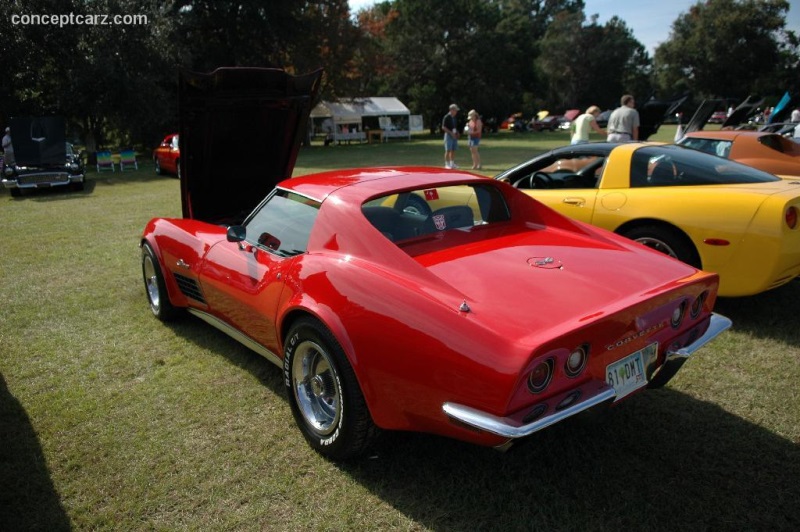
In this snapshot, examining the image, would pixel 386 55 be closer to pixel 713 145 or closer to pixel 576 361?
pixel 713 145

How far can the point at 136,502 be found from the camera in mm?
2590

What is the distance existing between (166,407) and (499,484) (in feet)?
6.67

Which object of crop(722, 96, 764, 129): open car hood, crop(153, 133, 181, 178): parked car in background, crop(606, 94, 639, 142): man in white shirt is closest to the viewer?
crop(606, 94, 639, 142): man in white shirt

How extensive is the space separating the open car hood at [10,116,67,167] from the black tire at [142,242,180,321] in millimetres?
11540

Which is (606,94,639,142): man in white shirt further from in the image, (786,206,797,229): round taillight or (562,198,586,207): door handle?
(786,206,797,229): round taillight

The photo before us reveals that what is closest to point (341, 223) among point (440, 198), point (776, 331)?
point (440, 198)

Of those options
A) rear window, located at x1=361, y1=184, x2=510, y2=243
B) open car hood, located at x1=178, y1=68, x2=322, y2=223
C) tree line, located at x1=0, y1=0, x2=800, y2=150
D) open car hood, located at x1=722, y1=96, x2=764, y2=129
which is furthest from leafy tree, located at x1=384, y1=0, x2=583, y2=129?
rear window, located at x1=361, y1=184, x2=510, y2=243

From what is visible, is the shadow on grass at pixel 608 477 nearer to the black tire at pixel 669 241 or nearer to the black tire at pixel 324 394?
the black tire at pixel 324 394

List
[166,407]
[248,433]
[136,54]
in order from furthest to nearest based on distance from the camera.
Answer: [136,54]
[166,407]
[248,433]

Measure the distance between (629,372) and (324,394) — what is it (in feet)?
4.81

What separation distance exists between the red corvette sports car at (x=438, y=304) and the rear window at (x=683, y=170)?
1687mm

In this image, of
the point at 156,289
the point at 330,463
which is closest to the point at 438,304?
the point at 330,463

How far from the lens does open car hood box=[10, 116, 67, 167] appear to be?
1400cm

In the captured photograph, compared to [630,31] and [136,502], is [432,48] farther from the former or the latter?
[136,502]
